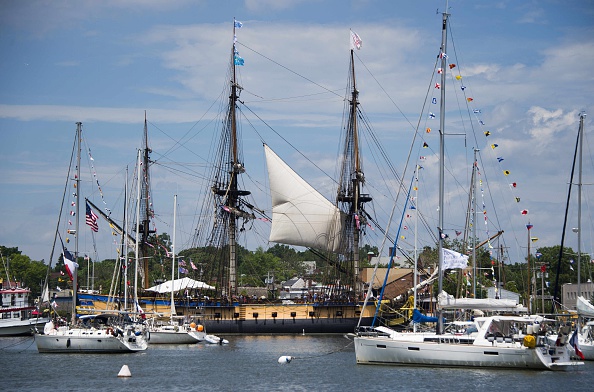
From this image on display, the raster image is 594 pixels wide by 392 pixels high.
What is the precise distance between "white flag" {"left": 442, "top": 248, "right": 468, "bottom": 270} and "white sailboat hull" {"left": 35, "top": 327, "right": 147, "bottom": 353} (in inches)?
919

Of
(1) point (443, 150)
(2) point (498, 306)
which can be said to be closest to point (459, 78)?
(1) point (443, 150)

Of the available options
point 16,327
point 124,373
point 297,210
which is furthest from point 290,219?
point 124,373

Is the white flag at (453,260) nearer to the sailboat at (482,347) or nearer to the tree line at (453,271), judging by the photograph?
the sailboat at (482,347)

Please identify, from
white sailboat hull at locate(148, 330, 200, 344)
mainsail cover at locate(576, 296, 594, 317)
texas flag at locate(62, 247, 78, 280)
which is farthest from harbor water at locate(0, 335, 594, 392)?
white sailboat hull at locate(148, 330, 200, 344)

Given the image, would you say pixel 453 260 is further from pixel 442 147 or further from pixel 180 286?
pixel 180 286

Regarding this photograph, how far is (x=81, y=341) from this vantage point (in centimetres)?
6003

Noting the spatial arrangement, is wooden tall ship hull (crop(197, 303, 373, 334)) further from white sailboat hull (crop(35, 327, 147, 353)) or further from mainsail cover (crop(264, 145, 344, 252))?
white sailboat hull (crop(35, 327, 147, 353))

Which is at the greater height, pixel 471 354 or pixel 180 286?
pixel 180 286

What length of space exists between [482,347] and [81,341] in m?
27.3

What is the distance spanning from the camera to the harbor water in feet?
142

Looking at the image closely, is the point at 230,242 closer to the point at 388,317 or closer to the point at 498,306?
the point at 388,317

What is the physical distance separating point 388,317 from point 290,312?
31.7 ft

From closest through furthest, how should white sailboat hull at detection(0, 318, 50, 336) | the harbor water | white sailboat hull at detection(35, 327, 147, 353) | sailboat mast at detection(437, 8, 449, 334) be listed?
the harbor water, sailboat mast at detection(437, 8, 449, 334), white sailboat hull at detection(35, 327, 147, 353), white sailboat hull at detection(0, 318, 50, 336)

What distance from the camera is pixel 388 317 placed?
86750 mm
